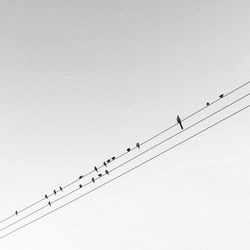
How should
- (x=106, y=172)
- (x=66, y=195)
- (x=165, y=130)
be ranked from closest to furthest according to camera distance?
(x=165, y=130) → (x=66, y=195) → (x=106, y=172)

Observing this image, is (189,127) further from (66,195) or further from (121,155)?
(66,195)

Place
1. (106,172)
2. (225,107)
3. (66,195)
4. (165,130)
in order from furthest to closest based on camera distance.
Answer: (106,172) → (66,195) → (165,130) → (225,107)

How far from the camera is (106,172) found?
24688 mm

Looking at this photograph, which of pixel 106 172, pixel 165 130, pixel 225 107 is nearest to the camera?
pixel 225 107

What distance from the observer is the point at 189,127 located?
18984mm

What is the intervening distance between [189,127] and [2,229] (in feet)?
47.7

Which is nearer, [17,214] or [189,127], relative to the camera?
[189,127]

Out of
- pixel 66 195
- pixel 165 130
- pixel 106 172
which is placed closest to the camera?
pixel 165 130

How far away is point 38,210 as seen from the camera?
22375mm

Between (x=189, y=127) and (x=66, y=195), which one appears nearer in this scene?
(x=189, y=127)

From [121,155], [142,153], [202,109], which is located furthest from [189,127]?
[121,155]

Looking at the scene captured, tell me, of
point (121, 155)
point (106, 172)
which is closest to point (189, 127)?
point (121, 155)

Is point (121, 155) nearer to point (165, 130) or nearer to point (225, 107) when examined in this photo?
point (165, 130)

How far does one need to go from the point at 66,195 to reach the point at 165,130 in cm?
697
